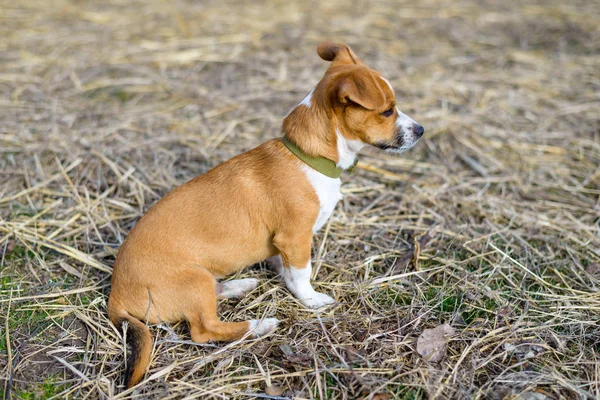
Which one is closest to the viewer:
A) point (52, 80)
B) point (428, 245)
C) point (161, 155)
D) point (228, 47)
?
point (428, 245)

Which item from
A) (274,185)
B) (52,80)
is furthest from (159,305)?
(52,80)

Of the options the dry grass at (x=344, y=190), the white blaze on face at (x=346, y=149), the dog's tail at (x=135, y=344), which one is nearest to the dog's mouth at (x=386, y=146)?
the white blaze on face at (x=346, y=149)

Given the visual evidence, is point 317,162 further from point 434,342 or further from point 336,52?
point 434,342

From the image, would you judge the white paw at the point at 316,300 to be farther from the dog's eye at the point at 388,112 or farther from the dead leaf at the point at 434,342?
the dog's eye at the point at 388,112

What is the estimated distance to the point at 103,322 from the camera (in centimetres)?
355

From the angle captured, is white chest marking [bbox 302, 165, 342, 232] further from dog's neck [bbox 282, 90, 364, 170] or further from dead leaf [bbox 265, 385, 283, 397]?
dead leaf [bbox 265, 385, 283, 397]

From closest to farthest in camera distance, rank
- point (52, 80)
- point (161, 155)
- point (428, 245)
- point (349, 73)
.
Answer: point (349, 73) → point (428, 245) → point (161, 155) → point (52, 80)

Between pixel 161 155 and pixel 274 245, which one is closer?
pixel 274 245

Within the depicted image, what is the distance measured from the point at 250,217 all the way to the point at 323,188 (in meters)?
0.56

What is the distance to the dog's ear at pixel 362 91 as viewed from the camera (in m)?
3.21

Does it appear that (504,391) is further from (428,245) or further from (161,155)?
(161,155)

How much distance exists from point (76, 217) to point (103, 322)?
54.5 inches

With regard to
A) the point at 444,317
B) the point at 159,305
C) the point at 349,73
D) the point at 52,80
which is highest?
the point at 349,73

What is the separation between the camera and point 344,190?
5066 mm
